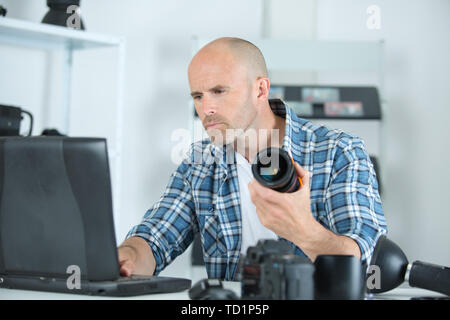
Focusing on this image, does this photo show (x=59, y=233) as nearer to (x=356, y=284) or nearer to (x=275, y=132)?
(x=356, y=284)

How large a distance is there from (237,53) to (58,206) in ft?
2.51

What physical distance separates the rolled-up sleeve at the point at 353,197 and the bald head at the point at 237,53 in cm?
32

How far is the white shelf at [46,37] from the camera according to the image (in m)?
2.14

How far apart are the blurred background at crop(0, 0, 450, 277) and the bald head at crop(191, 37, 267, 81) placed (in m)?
1.25

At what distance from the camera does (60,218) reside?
0.95 metres

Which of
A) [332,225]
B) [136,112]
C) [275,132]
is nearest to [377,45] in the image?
[136,112]

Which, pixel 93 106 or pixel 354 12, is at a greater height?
pixel 354 12

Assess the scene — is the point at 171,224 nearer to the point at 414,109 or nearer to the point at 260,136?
the point at 260,136

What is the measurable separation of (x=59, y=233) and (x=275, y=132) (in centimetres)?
77

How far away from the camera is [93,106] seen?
9.39ft

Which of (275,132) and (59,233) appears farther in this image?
(275,132)

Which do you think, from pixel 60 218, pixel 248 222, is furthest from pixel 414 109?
pixel 60 218

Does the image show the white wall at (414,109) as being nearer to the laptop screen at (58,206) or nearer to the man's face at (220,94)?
the man's face at (220,94)
